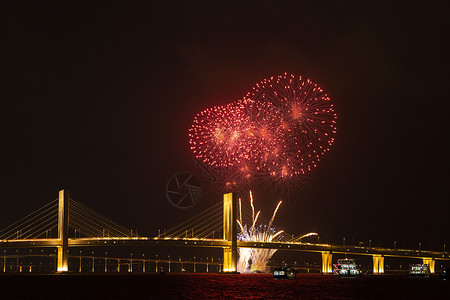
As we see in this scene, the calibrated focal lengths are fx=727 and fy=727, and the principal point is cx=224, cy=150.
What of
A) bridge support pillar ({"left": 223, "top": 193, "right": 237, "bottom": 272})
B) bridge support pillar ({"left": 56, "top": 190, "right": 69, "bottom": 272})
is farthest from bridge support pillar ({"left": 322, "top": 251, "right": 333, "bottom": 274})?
bridge support pillar ({"left": 56, "top": 190, "right": 69, "bottom": 272})

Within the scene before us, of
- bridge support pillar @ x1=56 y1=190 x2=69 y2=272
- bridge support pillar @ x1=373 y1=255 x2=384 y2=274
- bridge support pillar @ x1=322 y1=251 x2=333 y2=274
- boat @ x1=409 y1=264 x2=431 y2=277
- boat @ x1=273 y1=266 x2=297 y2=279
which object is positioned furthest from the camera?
bridge support pillar @ x1=373 y1=255 x2=384 y2=274

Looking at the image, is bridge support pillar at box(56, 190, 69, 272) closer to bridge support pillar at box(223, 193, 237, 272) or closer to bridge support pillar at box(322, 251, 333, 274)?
bridge support pillar at box(223, 193, 237, 272)

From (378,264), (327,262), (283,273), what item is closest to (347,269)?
(283,273)

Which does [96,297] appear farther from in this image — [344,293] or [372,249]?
[372,249]

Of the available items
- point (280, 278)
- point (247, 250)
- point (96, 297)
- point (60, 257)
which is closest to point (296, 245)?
point (247, 250)

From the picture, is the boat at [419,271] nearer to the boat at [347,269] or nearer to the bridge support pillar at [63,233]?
the boat at [347,269]

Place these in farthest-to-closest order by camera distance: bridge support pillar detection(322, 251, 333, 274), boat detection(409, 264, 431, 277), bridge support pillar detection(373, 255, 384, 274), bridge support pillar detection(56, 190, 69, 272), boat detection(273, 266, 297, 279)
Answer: bridge support pillar detection(373, 255, 384, 274)
bridge support pillar detection(322, 251, 333, 274)
boat detection(409, 264, 431, 277)
bridge support pillar detection(56, 190, 69, 272)
boat detection(273, 266, 297, 279)

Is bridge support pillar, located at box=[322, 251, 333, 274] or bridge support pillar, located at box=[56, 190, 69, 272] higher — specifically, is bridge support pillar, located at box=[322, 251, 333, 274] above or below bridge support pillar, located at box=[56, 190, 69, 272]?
below
